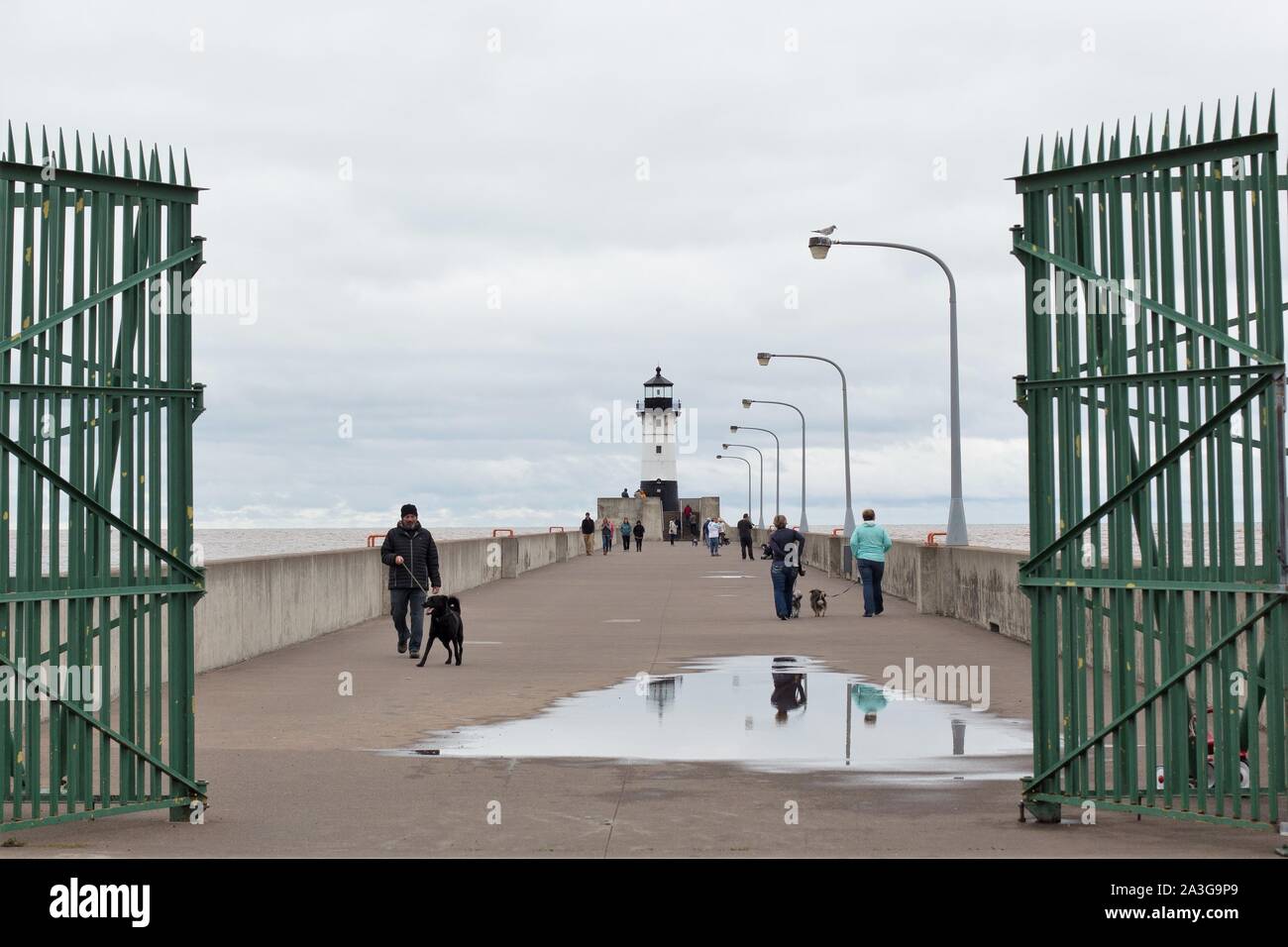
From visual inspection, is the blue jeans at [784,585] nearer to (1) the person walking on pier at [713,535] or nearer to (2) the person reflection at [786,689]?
(2) the person reflection at [786,689]

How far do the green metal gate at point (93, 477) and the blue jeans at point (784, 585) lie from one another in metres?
16.6

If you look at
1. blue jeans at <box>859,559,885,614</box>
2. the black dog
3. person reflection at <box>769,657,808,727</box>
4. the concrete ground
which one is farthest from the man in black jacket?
blue jeans at <box>859,559,885,614</box>

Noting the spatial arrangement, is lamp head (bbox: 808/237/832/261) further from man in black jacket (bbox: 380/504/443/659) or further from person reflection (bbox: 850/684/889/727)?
person reflection (bbox: 850/684/889/727)

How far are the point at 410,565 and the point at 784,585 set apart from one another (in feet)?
25.2

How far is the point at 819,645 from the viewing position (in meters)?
20.6

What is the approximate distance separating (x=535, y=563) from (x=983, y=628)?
30121mm

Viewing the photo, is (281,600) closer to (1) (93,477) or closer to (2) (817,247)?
(1) (93,477)

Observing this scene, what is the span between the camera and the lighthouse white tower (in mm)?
121062

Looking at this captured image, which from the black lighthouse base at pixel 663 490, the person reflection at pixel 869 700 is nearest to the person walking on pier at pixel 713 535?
the person reflection at pixel 869 700

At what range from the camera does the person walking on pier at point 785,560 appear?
24.8 meters

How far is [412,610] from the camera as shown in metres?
19.3

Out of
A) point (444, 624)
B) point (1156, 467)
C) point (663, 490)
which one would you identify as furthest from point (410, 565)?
point (663, 490)
